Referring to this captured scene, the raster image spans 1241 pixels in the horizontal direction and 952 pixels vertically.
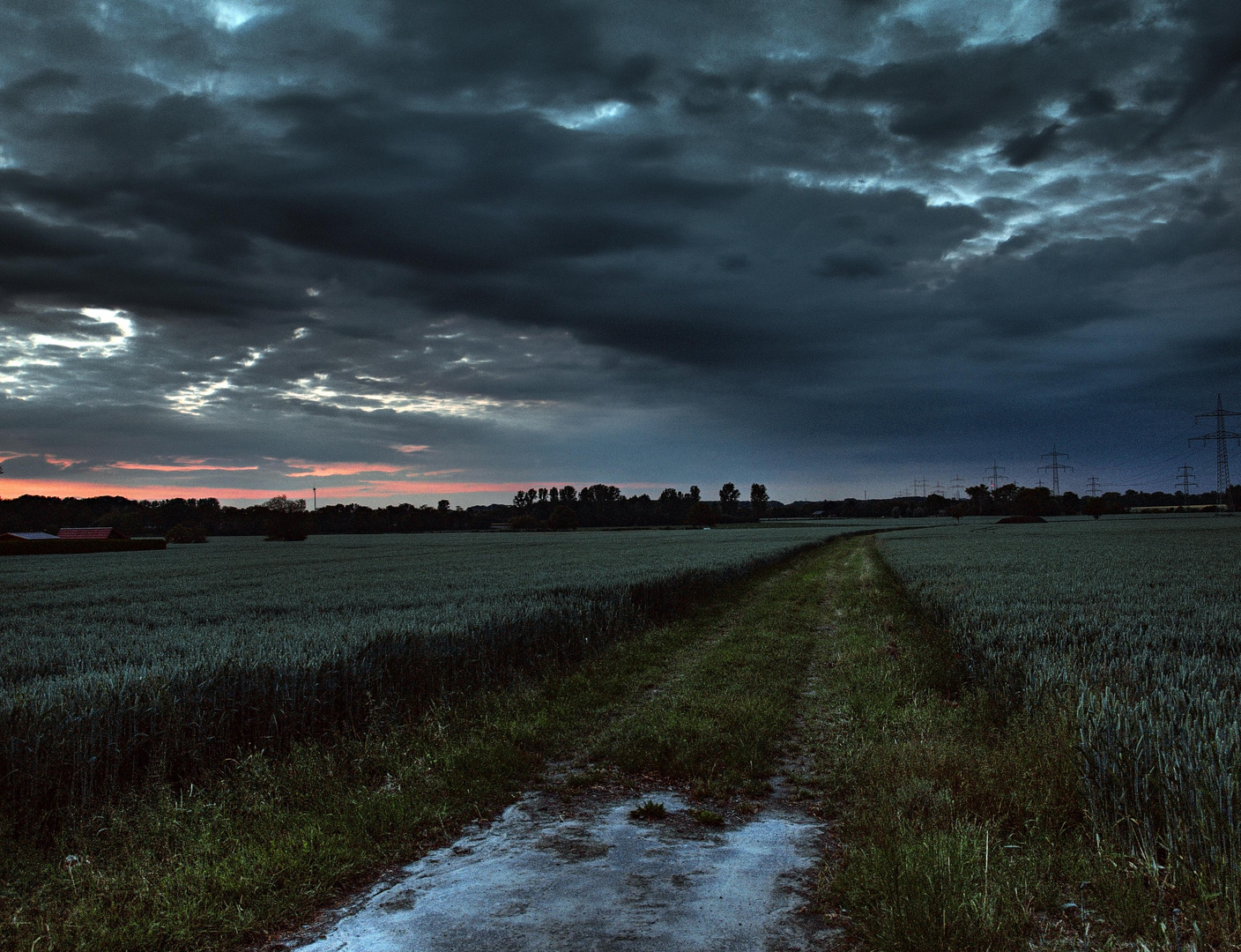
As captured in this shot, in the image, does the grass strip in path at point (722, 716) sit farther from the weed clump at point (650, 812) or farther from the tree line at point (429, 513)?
the tree line at point (429, 513)

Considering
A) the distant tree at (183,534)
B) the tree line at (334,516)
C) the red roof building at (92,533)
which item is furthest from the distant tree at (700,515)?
the red roof building at (92,533)

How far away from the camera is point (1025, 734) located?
22.7 ft

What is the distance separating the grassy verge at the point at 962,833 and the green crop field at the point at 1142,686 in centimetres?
32

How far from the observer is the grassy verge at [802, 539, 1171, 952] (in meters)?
4.03

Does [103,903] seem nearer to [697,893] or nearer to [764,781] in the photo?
[697,893]

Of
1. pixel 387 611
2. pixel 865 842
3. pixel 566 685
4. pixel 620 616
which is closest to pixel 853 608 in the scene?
pixel 620 616

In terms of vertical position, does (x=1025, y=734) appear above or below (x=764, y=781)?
above

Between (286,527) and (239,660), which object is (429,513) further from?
(239,660)

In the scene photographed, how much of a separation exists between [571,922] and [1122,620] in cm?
1238

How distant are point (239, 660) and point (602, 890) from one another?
5830 millimetres

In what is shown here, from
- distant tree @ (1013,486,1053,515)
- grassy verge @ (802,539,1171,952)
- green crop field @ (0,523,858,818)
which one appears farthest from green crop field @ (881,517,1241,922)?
distant tree @ (1013,486,1053,515)

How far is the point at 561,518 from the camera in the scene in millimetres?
142750

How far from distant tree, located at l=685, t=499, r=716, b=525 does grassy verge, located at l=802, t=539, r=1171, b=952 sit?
137725mm

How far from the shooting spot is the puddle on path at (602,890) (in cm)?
420
